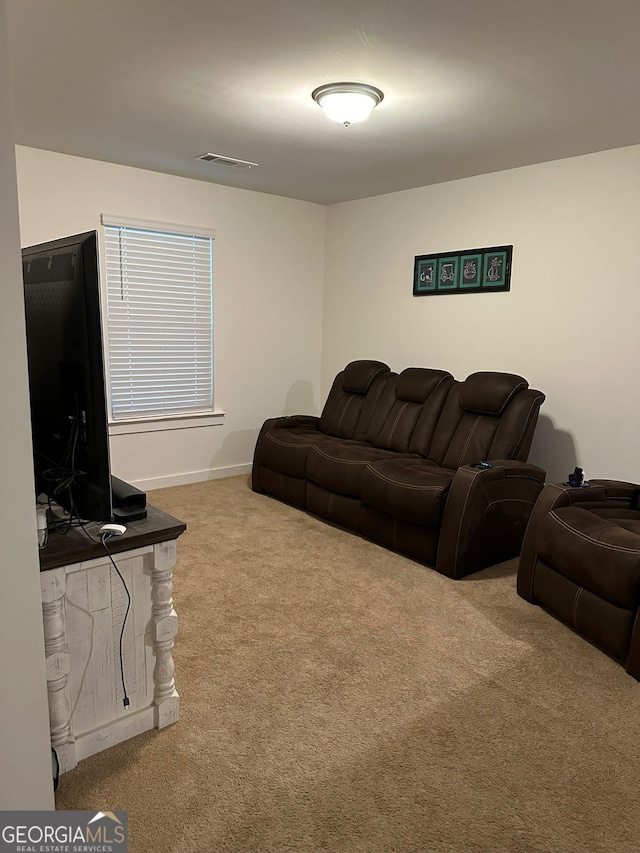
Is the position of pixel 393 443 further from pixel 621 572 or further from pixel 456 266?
pixel 621 572

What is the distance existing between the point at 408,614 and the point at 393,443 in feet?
5.70

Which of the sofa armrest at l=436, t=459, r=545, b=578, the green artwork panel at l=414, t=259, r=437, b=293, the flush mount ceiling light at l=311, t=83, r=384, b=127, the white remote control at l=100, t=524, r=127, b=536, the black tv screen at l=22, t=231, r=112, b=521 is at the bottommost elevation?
the sofa armrest at l=436, t=459, r=545, b=578

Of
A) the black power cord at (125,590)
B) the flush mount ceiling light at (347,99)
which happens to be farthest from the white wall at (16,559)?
the flush mount ceiling light at (347,99)

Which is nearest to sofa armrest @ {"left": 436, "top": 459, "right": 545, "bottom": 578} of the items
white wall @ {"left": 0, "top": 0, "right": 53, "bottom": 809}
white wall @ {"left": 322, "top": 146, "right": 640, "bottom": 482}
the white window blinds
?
white wall @ {"left": 322, "top": 146, "right": 640, "bottom": 482}

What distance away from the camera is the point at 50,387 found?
178 cm

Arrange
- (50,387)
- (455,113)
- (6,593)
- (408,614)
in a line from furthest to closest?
(455,113)
(408,614)
(50,387)
(6,593)

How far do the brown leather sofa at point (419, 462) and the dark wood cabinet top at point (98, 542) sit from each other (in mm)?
1813

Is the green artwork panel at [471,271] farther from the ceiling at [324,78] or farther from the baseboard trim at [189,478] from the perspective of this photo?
the baseboard trim at [189,478]

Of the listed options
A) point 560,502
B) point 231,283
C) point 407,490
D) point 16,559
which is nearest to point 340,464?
point 407,490

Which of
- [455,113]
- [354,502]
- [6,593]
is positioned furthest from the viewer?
[354,502]

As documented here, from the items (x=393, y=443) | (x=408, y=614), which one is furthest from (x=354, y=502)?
(x=408, y=614)

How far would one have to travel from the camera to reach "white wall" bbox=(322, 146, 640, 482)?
374cm

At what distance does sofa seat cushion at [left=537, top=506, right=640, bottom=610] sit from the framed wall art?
2.08 m

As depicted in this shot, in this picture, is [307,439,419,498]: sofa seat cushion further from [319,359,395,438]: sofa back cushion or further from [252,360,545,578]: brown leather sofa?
[319,359,395,438]: sofa back cushion
